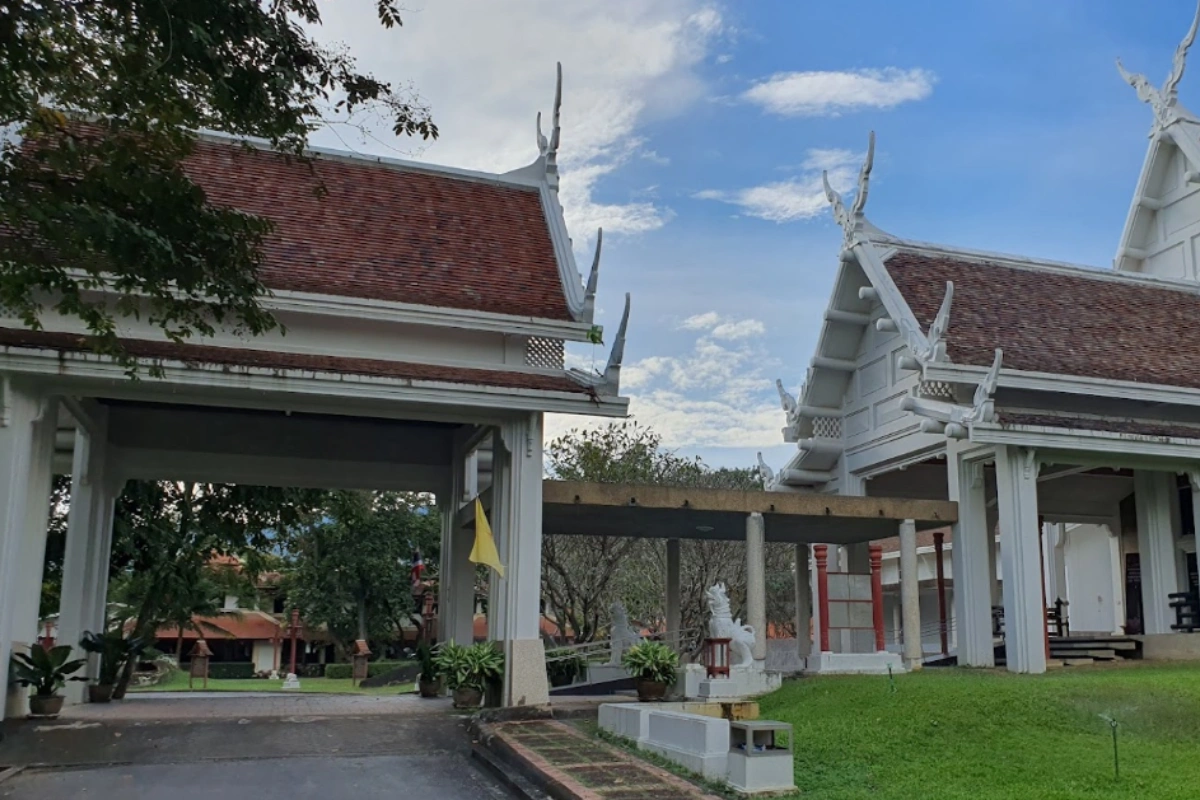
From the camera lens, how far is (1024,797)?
7633 millimetres

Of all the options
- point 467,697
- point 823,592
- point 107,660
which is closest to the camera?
point 467,697

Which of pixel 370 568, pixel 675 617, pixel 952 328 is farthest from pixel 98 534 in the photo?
pixel 370 568

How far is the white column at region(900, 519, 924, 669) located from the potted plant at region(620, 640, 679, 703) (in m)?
3.30

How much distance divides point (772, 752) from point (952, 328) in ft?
31.0

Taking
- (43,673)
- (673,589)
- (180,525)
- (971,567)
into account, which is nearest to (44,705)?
(43,673)

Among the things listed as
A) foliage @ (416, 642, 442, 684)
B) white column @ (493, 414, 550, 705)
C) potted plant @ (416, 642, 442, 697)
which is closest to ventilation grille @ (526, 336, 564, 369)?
white column @ (493, 414, 550, 705)

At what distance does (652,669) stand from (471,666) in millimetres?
2224

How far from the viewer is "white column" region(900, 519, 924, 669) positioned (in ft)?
48.9

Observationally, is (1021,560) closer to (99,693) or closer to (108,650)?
(108,650)

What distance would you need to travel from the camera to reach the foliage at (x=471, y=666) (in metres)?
13.2

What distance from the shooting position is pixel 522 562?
1335 centimetres

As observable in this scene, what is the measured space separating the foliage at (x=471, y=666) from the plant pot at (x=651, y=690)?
180 centimetres

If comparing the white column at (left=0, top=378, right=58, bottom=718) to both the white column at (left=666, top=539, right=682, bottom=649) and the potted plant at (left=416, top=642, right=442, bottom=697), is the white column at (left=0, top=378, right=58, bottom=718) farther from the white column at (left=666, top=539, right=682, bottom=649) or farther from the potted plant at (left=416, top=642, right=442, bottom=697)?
the white column at (left=666, top=539, right=682, bottom=649)

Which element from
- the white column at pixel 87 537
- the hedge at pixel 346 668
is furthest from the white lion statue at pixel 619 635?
the hedge at pixel 346 668
